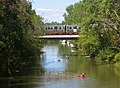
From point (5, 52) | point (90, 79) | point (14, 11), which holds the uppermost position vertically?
point (14, 11)

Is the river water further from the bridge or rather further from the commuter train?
the commuter train

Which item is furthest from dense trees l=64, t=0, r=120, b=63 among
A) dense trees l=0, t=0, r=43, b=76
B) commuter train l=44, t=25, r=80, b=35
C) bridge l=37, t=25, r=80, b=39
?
dense trees l=0, t=0, r=43, b=76

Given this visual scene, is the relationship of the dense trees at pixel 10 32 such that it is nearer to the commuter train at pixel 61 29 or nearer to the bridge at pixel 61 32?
the bridge at pixel 61 32

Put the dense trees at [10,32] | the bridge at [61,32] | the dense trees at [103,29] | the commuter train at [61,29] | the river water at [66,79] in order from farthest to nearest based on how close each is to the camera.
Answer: the commuter train at [61,29], the bridge at [61,32], the dense trees at [103,29], the dense trees at [10,32], the river water at [66,79]

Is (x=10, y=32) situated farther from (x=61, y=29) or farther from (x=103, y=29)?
(x=61, y=29)

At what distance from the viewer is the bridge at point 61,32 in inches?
3245

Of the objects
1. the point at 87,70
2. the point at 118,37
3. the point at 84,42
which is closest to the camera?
the point at 87,70

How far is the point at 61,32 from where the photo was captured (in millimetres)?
88250

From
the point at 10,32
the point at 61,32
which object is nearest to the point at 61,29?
the point at 61,32

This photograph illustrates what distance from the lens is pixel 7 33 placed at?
4706 cm

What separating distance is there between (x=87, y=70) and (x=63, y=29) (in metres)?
36.1

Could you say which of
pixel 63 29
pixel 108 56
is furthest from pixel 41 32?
pixel 108 56

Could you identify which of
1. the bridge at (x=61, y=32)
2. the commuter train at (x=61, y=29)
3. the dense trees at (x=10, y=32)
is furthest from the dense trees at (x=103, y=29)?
the dense trees at (x=10, y=32)

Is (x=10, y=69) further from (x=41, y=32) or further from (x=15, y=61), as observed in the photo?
(x=41, y=32)
